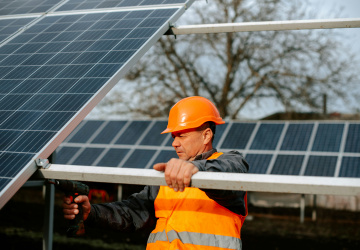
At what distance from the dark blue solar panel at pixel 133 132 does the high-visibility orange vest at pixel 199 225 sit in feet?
34.0

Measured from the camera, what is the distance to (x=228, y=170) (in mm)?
2842

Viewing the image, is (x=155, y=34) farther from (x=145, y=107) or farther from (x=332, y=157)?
(x=145, y=107)

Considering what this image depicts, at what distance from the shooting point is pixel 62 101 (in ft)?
12.7

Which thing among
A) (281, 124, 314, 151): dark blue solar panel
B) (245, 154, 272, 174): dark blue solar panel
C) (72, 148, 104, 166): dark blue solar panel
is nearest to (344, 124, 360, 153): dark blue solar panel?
(281, 124, 314, 151): dark blue solar panel

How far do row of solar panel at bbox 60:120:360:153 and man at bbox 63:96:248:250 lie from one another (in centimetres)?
895

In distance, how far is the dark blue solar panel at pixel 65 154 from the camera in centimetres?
1319

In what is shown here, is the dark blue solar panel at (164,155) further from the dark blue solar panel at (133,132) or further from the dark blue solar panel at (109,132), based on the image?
the dark blue solar panel at (109,132)

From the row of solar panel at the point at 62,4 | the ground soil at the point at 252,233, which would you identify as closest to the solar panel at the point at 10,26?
the row of solar panel at the point at 62,4

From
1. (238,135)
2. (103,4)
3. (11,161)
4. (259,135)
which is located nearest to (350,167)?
(259,135)

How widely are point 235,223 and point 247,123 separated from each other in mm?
10915

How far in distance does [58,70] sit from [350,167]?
8.14 meters

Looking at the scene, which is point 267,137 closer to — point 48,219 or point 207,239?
point 48,219

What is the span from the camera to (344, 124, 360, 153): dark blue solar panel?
11820 millimetres

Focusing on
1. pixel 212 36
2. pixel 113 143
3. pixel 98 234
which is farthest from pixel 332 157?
pixel 212 36
